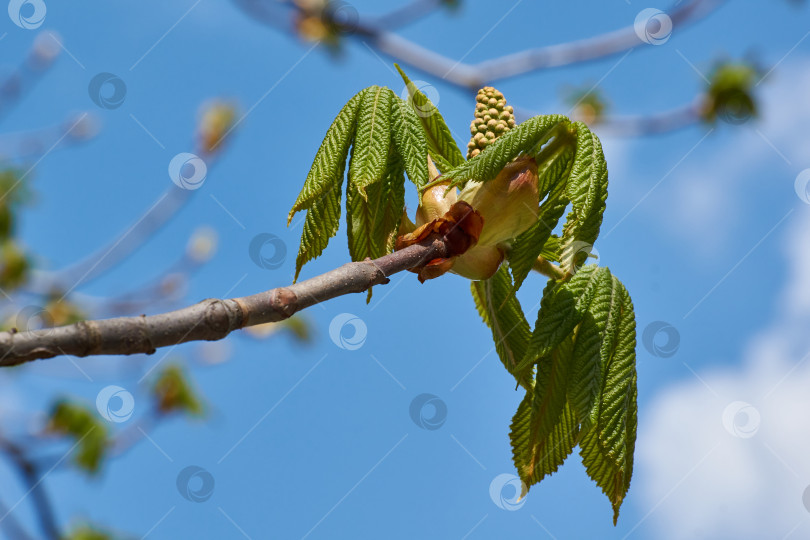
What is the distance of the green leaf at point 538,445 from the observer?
6.14ft

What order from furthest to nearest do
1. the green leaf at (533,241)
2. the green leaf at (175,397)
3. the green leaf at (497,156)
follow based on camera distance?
the green leaf at (175,397)
the green leaf at (533,241)
the green leaf at (497,156)

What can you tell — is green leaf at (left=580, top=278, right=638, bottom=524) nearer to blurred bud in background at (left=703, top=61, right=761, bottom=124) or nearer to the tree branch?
the tree branch

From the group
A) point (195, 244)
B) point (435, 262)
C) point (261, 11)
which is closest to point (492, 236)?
point (435, 262)

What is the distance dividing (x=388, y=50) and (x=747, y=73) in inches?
110

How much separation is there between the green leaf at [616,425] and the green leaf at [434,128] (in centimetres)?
67

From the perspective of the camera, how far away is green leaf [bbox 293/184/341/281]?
6.05ft

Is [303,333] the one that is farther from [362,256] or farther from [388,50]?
[362,256]

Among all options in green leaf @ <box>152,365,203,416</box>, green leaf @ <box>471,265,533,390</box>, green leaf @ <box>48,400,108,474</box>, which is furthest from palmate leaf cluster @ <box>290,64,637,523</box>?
green leaf @ <box>152,365,203,416</box>

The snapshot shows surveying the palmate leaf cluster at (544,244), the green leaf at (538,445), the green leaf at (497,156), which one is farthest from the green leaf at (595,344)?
the green leaf at (497,156)

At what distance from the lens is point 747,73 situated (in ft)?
16.3

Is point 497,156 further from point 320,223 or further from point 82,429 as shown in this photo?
point 82,429

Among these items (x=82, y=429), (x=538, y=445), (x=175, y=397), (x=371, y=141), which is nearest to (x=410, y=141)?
(x=371, y=141)

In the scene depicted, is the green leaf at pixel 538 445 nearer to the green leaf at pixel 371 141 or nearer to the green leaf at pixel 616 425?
the green leaf at pixel 616 425

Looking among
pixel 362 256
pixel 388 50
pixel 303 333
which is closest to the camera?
pixel 362 256
